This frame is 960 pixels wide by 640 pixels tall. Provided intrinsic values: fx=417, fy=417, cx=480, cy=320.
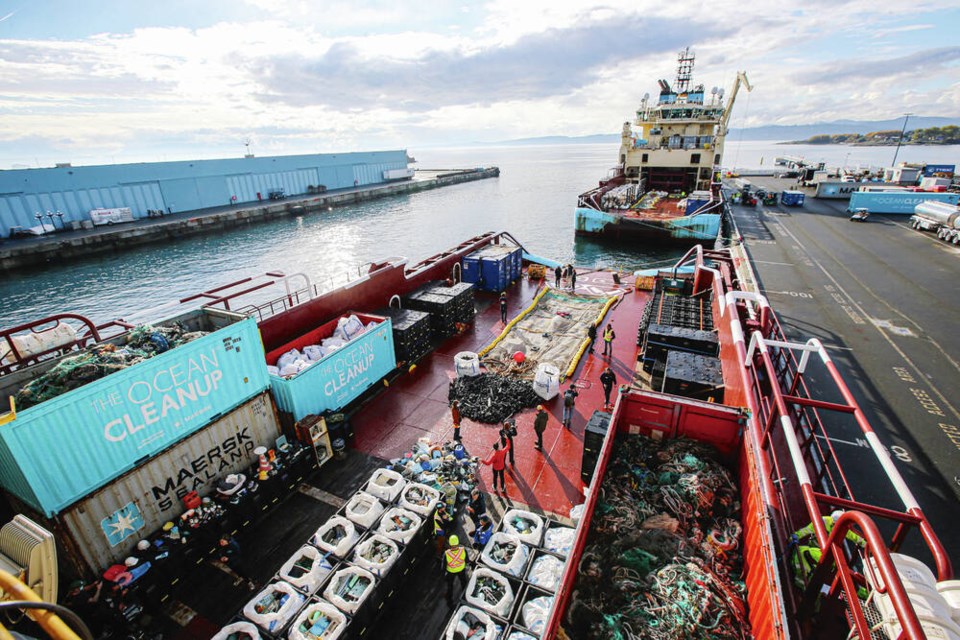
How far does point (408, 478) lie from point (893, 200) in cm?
5386

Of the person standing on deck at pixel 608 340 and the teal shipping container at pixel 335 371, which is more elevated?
the teal shipping container at pixel 335 371

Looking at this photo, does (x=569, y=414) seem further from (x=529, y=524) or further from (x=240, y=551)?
(x=240, y=551)

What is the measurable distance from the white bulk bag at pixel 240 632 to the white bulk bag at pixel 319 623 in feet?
1.64

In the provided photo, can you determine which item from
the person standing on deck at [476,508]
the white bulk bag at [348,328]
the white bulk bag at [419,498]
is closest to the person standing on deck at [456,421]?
the person standing on deck at [476,508]

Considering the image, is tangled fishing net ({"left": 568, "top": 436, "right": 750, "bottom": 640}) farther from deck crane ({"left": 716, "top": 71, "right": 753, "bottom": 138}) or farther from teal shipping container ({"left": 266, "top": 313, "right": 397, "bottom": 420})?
deck crane ({"left": 716, "top": 71, "right": 753, "bottom": 138})

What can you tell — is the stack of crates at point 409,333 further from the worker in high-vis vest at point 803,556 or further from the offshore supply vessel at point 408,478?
the worker in high-vis vest at point 803,556

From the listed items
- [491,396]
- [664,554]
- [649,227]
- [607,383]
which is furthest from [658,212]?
[664,554]

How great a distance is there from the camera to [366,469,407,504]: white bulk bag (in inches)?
333

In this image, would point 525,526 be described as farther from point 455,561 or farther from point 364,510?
point 364,510

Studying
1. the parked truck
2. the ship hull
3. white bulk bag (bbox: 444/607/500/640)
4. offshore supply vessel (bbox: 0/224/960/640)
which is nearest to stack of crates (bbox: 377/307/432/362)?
Answer: offshore supply vessel (bbox: 0/224/960/640)

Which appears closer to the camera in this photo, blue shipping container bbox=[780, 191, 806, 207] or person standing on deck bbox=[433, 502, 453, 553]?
person standing on deck bbox=[433, 502, 453, 553]

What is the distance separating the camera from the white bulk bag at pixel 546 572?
673 centimetres

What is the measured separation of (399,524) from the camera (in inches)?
309

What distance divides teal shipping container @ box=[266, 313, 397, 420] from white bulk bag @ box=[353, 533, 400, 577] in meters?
5.05
